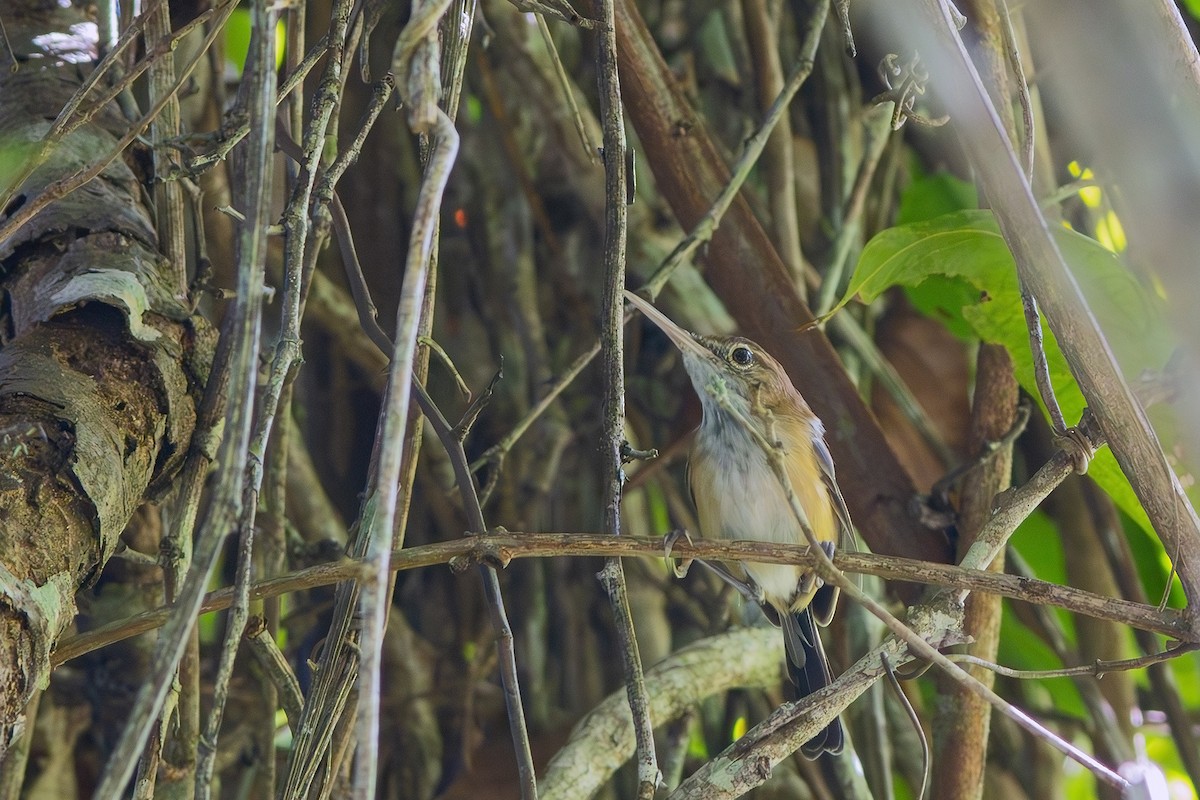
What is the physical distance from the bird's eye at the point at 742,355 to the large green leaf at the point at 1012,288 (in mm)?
502

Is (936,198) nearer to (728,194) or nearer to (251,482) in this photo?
(728,194)

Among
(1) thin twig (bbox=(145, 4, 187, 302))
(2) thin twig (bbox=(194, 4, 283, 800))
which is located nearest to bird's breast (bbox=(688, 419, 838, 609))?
(1) thin twig (bbox=(145, 4, 187, 302))

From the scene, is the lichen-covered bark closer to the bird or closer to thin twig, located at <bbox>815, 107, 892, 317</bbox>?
the bird

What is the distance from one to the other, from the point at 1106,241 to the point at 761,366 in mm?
1280

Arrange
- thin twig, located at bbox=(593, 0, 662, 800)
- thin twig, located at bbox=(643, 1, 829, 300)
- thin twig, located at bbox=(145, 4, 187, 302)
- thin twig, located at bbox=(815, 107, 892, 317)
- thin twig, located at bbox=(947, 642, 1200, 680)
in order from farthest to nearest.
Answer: thin twig, located at bbox=(815, 107, 892, 317) < thin twig, located at bbox=(643, 1, 829, 300) < thin twig, located at bbox=(145, 4, 187, 302) < thin twig, located at bbox=(593, 0, 662, 800) < thin twig, located at bbox=(947, 642, 1200, 680)

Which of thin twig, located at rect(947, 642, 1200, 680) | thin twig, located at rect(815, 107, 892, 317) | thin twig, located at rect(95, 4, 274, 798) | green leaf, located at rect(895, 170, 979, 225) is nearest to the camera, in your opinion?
thin twig, located at rect(95, 4, 274, 798)

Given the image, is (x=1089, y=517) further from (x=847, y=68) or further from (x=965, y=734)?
(x=847, y=68)

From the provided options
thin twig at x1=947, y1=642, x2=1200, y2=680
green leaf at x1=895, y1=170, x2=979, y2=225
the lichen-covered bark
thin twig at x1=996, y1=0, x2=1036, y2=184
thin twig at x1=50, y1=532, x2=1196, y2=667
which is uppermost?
thin twig at x1=996, y1=0, x2=1036, y2=184

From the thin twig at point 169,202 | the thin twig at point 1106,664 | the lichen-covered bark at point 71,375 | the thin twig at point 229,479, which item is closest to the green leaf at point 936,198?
the thin twig at point 1106,664

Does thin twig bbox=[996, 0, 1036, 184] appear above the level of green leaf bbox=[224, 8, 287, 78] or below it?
below

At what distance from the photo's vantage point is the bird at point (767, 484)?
267 cm

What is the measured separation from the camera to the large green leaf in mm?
2043

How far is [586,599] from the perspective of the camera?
3182 millimetres

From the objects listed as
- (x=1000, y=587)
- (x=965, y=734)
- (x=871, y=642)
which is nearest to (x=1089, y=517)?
(x=871, y=642)
